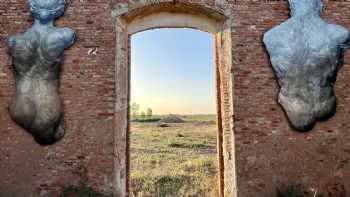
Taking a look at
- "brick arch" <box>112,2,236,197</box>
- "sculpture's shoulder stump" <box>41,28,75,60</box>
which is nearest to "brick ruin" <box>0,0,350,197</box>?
"brick arch" <box>112,2,236,197</box>

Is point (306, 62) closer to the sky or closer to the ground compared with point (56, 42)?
closer to the ground

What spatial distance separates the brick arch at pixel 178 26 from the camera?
5.43m

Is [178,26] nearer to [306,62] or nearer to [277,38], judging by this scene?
[277,38]

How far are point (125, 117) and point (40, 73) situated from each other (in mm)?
1627

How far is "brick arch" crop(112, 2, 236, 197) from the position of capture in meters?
5.43

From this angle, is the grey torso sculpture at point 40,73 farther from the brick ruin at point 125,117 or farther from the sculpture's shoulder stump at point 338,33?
the sculpture's shoulder stump at point 338,33

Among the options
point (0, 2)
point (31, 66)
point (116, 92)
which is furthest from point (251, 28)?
point (0, 2)

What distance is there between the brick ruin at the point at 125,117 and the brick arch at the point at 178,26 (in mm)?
24

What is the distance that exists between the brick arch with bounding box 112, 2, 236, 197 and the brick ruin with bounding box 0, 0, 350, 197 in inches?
1.0

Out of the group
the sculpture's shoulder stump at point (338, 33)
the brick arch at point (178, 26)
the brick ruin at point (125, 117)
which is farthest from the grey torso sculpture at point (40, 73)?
the sculpture's shoulder stump at point (338, 33)

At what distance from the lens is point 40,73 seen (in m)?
5.29

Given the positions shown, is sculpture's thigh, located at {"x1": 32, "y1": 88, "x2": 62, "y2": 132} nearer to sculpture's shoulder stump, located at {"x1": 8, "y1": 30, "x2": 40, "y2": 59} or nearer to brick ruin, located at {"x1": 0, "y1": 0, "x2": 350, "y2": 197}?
brick ruin, located at {"x1": 0, "y1": 0, "x2": 350, "y2": 197}

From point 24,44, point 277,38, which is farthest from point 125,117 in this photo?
point 277,38

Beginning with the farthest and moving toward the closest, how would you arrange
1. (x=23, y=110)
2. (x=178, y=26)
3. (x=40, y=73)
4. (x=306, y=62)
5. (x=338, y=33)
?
(x=178, y=26) < (x=338, y=33) < (x=306, y=62) < (x=40, y=73) < (x=23, y=110)
